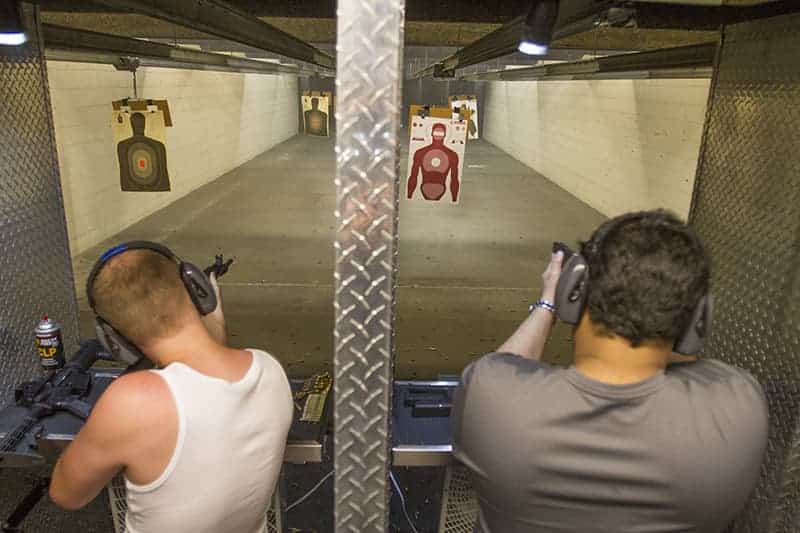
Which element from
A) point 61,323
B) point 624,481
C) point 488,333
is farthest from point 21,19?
point 488,333

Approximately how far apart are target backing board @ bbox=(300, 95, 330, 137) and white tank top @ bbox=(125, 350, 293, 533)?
675 centimetres

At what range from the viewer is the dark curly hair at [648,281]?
38.6 inches

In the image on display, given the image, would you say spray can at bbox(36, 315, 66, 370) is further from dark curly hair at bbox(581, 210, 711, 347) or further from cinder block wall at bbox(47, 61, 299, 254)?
cinder block wall at bbox(47, 61, 299, 254)

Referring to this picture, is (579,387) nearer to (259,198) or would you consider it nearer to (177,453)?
(177,453)

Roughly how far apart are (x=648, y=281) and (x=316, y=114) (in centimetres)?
800

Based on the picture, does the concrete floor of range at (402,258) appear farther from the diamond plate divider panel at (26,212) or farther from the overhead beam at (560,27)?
the overhead beam at (560,27)

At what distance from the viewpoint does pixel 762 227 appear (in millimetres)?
1762

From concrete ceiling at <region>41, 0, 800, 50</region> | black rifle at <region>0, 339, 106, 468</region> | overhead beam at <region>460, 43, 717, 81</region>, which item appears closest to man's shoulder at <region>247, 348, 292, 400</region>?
black rifle at <region>0, 339, 106, 468</region>

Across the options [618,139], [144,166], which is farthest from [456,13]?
[618,139]

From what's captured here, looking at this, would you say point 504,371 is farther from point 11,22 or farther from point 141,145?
point 141,145

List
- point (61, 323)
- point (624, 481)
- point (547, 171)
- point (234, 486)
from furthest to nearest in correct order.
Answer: point (547, 171)
point (61, 323)
point (234, 486)
point (624, 481)

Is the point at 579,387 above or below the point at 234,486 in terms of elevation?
above

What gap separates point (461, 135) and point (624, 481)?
284cm

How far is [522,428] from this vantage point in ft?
3.26
